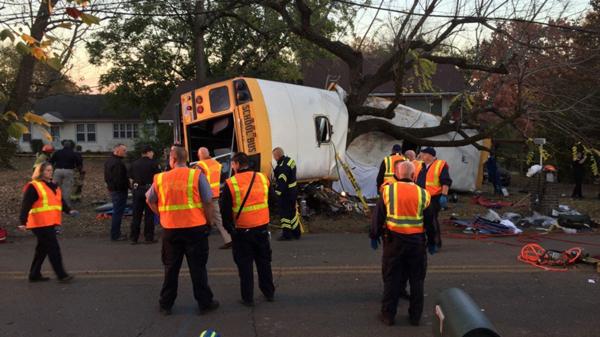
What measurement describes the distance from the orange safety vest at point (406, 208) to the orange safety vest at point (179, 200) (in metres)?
1.94

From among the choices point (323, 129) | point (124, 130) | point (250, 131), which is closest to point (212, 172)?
point (250, 131)

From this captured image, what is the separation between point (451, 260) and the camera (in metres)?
7.53

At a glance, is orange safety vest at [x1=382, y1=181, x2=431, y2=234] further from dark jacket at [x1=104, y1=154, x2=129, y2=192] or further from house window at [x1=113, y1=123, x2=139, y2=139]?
house window at [x1=113, y1=123, x2=139, y2=139]

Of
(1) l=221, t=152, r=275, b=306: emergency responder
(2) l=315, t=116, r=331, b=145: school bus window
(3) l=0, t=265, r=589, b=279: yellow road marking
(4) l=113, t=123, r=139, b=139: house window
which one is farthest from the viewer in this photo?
(4) l=113, t=123, r=139, b=139: house window

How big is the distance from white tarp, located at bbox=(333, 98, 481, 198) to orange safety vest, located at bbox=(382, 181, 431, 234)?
9640 mm

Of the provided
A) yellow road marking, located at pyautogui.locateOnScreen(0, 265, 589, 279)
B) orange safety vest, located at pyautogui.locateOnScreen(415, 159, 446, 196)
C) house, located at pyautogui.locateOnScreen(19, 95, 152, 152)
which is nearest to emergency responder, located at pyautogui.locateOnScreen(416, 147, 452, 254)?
orange safety vest, located at pyautogui.locateOnScreen(415, 159, 446, 196)

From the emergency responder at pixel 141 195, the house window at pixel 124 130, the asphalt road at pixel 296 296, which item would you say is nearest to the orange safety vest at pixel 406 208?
the asphalt road at pixel 296 296

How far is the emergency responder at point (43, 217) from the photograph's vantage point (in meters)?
6.29

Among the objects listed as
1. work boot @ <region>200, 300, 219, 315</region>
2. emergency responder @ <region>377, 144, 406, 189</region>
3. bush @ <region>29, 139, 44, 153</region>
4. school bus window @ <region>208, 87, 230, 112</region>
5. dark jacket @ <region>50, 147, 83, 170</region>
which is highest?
bush @ <region>29, 139, 44, 153</region>

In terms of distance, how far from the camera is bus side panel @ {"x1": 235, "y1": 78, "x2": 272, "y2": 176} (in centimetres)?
1005

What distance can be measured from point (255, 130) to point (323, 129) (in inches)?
91.3

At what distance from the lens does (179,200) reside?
5145 millimetres

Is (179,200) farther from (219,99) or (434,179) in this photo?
(219,99)

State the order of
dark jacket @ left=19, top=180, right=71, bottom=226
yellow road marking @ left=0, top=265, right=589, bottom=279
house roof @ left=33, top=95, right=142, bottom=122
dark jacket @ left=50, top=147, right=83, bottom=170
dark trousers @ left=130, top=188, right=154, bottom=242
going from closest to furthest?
dark jacket @ left=19, top=180, right=71, bottom=226 → yellow road marking @ left=0, top=265, right=589, bottom=279 → dark trousers @ left=130, top=188, right=154, bottom=242 → dark jacket @ left=50, top=147, right=83, bottom=170 → house roof @ left=33, top=95, right=142, bottom=122
